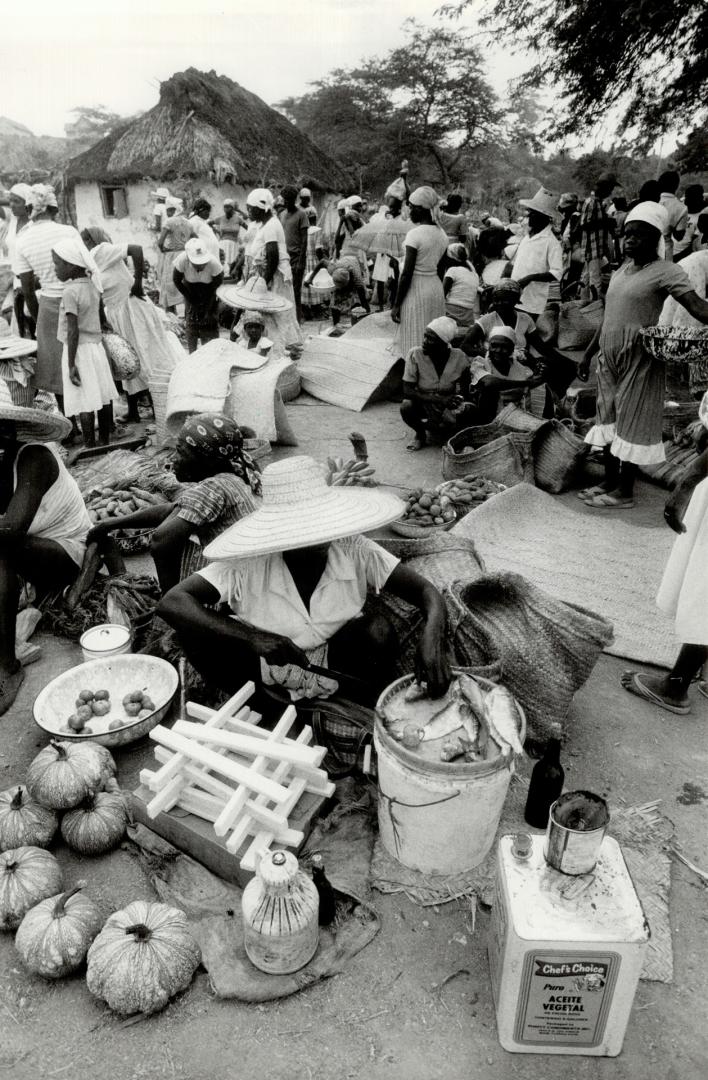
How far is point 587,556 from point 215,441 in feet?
7.61

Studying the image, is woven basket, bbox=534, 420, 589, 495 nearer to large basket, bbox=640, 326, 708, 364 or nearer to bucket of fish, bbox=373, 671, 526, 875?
large basket, bbox=640, 326, 708, 364

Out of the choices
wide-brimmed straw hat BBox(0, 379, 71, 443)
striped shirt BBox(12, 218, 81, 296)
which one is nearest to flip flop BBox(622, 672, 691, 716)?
wide-brimmed straw hat BBox(0, 379, 71, 443)

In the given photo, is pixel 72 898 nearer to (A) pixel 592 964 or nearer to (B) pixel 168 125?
(A) pixel 592 964

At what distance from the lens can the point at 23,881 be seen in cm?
215

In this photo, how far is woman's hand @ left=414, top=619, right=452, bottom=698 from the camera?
2352 millimetres

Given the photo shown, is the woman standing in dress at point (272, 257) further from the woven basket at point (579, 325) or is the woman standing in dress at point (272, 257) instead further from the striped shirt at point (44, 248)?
the woven basket at point (579, 325)

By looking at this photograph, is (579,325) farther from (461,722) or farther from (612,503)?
(461,722)

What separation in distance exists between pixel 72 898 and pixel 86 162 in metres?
18.3

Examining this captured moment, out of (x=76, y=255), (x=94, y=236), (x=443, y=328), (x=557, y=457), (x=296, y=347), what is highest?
(x=94, y=236)

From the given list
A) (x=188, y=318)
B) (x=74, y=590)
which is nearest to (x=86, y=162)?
(x=188, y=318)

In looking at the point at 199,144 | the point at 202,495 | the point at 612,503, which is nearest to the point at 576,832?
the point at 202,495

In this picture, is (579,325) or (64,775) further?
(579,325)

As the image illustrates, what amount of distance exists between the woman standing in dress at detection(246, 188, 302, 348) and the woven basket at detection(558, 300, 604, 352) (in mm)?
2922

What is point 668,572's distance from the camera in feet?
9.30
